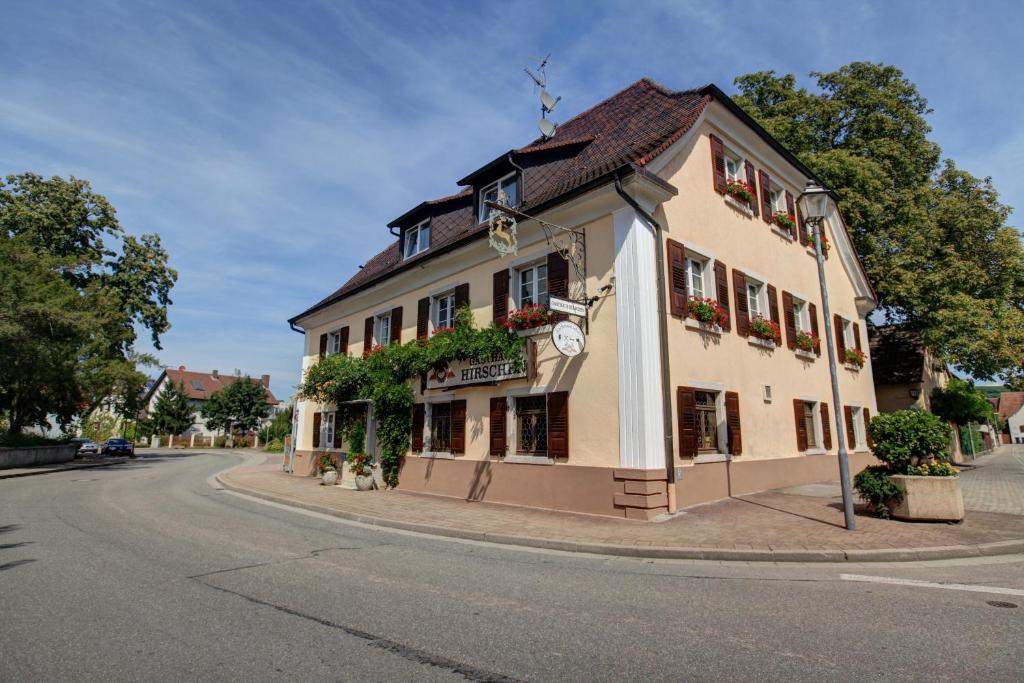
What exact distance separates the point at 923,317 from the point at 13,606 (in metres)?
24.0

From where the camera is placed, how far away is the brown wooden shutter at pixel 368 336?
18.1 metres

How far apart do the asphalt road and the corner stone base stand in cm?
241

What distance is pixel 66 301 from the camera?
78.3ft

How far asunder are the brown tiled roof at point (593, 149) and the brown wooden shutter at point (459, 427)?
13.9ft

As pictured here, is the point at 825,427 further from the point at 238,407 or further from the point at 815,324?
the point at 238,407

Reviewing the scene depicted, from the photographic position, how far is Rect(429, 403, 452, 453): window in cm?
1408

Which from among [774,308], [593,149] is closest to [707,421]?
[774,308]

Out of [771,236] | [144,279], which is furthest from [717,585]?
[144,279]

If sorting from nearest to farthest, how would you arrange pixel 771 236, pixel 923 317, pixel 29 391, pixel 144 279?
pixel 771 236, pixel 923 317, pixel 29 391, pixel 144 279

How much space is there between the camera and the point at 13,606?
483 cm

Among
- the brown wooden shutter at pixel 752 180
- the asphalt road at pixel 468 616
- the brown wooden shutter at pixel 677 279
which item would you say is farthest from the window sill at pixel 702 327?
the asphalt road at pixel 468 616

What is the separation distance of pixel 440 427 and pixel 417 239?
679cm

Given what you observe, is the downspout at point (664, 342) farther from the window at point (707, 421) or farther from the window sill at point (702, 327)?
the window at point (707, 421)

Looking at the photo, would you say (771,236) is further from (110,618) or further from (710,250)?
(110,618)
